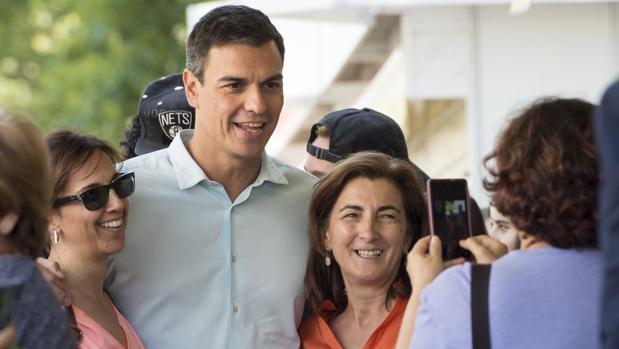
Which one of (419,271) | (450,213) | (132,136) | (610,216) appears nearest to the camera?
(610,216)

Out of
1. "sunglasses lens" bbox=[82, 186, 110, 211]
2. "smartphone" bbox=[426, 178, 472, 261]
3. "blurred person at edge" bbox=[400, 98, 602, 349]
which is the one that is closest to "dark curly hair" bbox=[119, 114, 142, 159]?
"sunglasses lens" bbox=[82, 186, 110, 211]

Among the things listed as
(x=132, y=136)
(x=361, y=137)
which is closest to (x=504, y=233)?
(x=361, y=137)

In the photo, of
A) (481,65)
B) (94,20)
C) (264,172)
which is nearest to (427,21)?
(481,65)

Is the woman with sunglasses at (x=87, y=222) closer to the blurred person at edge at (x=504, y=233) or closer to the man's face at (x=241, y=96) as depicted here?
the man's face at (x=241, y=96)

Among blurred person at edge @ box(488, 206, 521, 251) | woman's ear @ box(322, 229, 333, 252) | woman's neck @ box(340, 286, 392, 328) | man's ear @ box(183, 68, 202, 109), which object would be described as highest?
man's ear @ box(183, 68, 202, 109)

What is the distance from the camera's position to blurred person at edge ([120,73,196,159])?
5.19 metres

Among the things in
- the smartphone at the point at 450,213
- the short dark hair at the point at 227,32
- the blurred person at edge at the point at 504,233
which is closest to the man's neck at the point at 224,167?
the short dark hair at the point at 227,32

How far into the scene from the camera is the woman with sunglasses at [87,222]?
4141 mm

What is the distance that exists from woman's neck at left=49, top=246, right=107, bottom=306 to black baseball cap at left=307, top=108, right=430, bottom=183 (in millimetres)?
1418

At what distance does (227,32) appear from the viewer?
174 inches

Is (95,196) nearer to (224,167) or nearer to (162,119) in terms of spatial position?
(224,167)

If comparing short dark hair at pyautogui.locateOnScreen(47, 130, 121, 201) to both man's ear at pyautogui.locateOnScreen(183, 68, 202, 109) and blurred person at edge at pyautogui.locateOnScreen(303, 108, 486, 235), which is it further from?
blurred person at edge at pyautogui.locateOnScreen(303, 108, 486, 235)

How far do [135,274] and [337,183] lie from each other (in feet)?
2.58

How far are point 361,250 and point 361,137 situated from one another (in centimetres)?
95
